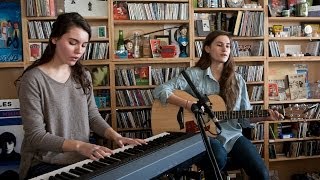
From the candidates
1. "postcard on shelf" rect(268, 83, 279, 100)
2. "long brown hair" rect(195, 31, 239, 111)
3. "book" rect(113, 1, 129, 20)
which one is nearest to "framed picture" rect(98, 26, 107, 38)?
"book" rect(113, 1, 129, 20)

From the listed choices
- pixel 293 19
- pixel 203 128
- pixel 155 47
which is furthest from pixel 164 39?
pixel 203 128

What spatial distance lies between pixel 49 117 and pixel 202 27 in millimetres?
1862

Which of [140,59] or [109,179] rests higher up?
[140,59]

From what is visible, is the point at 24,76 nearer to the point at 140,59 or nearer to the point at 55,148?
the point at 55,148

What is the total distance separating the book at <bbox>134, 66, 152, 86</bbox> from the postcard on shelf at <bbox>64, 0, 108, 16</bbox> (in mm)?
569

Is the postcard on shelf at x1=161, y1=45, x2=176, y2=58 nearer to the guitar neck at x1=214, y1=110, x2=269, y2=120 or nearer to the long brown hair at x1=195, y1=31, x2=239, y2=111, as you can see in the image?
the long brown hair at x1=195, y1=31, x2=239, y2=111

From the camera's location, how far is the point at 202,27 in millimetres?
3080

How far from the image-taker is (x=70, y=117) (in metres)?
1.71

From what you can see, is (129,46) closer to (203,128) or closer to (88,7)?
(88,7)

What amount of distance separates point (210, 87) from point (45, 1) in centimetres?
149

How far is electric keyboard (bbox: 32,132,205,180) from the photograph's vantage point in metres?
1.10

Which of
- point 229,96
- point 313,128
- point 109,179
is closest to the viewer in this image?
point 109,179

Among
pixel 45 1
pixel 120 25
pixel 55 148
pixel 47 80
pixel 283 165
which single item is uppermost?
pixel 45 1

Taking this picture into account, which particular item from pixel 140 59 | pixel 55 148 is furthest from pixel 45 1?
pixel 55 148
